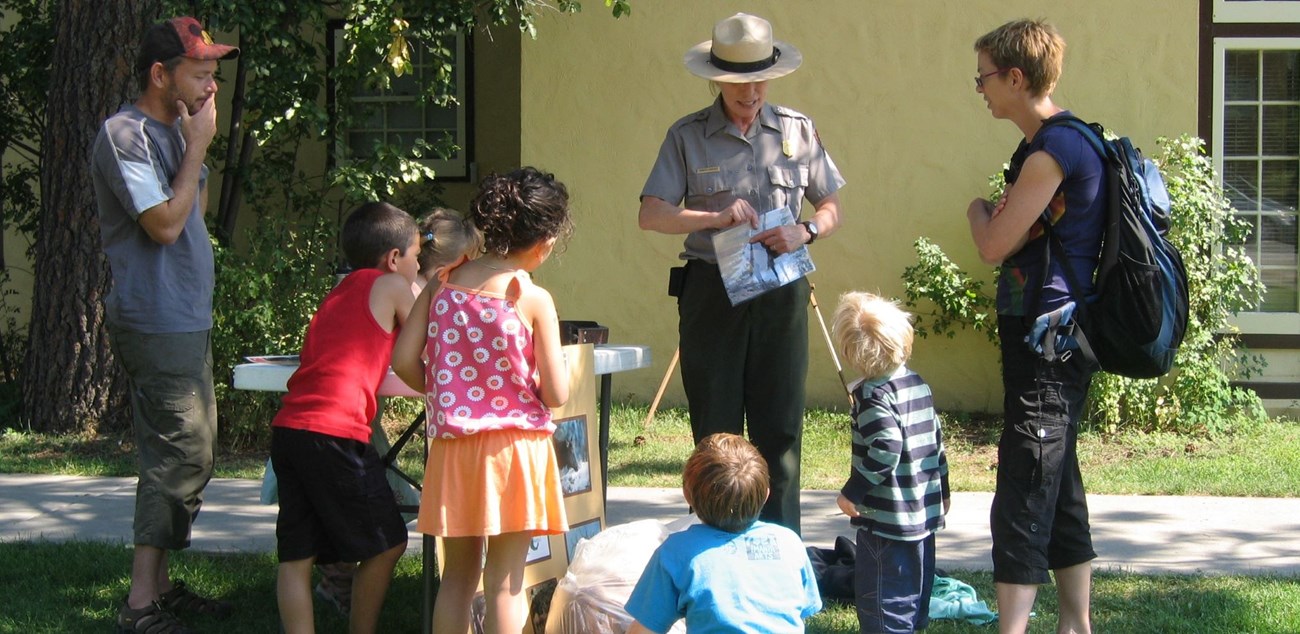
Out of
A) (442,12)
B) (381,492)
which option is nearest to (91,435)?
(442,12)

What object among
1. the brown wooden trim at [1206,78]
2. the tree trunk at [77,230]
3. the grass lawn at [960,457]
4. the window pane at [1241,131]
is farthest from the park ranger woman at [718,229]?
the window pane at [1241,131]

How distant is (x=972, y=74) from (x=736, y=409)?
181 inches

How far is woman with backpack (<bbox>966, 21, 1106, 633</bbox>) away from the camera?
11.8 ft

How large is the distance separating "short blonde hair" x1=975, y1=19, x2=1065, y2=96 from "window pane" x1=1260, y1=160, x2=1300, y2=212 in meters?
5.57

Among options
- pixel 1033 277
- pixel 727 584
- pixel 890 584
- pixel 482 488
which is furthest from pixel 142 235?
pixel 1033 277

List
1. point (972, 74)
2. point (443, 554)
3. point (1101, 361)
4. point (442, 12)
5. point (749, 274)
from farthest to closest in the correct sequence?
point (972, 74), point (442, 12), point (749, 274), point (443, 554), point (1101, 361)

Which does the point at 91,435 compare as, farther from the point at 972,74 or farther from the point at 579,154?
the point at 972,74

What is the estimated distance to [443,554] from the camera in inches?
156

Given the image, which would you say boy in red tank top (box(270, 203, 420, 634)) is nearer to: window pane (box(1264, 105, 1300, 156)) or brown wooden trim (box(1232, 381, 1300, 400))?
brown wooden trim (box(1232, 381, 1300, 400))

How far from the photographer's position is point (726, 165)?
4.59 m

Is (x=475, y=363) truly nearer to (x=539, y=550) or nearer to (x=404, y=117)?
(x=539, y=550)

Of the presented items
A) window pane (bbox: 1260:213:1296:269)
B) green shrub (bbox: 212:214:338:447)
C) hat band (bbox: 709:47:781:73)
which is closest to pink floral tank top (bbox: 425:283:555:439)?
hat band (bbox: 709:47:781:73)

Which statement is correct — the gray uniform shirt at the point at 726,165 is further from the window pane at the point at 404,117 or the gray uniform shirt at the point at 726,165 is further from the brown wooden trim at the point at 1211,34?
the window pane at the point at 404,117

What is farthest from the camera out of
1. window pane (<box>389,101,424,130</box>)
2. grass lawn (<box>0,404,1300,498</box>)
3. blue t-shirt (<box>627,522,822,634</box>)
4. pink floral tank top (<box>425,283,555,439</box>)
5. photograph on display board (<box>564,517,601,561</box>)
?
window pane (<box>389,101,424,130</box>)
